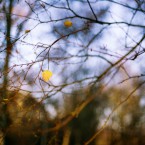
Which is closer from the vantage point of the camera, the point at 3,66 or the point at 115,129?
the point at 3,66

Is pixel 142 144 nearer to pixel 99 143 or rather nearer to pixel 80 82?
pixel 99 143

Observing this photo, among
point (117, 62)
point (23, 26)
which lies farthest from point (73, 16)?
point (117, 62)

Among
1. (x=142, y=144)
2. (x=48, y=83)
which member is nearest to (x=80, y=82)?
(x=48, y=83)

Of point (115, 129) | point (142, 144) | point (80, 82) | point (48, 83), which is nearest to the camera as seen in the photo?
point (48, 83)

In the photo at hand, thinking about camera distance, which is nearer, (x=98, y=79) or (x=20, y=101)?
(x=20, y=101)

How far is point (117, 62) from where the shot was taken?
450 cm

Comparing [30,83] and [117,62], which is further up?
[117,62]

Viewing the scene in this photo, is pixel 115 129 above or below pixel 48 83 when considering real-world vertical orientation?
above

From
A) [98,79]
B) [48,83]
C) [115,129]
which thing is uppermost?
[115,129]

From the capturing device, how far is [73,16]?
4031 millimetres

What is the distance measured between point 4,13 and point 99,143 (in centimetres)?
1830

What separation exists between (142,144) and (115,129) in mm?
2063

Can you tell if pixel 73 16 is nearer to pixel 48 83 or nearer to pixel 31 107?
pixel 48 83

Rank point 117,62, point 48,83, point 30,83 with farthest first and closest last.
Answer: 1. point 117,62
2. point 48,83
3. point 30,83
